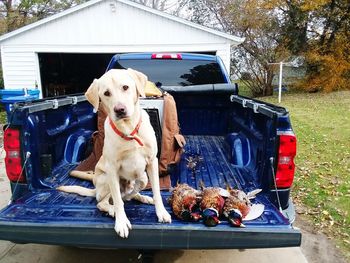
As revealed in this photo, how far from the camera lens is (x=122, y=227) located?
7.48 feet

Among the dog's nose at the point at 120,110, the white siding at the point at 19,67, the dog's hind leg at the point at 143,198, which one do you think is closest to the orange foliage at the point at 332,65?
the white siding at the point at 19,67

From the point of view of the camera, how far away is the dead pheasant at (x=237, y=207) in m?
2.30

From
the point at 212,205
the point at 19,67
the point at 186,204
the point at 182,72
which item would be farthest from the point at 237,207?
the point at 19,67

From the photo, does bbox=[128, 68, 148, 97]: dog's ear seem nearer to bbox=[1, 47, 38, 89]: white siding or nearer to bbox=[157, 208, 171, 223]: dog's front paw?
bbox=[157, 208, 171, 223]: dog's front paw

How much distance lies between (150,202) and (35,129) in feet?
3.67

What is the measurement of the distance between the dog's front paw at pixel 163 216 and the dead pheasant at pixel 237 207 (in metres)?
0.40

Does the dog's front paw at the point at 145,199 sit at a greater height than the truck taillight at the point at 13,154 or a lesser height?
lesser

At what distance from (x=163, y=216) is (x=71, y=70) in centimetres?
1731

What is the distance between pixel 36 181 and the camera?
288 cm

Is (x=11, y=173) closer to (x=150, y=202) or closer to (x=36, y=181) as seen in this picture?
(x=36, y=181)

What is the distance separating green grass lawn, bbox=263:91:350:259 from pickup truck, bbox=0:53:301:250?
63.5 inches

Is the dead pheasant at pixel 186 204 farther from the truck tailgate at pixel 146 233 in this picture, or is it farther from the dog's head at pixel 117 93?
the dog's head at pixel 117 93

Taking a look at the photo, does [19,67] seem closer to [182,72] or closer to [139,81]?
[182,72]

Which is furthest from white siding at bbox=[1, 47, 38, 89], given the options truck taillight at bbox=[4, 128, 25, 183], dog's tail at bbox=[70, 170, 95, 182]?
truck taillight at bbox=[4, 128, 25, 183]
